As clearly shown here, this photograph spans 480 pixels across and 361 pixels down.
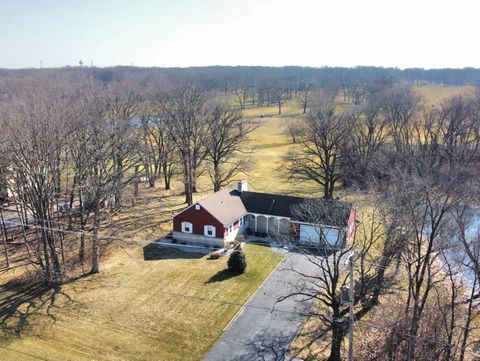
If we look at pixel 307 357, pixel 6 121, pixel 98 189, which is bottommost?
pixel 307 357

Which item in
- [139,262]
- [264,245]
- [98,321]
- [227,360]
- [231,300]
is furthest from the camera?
[264,245]

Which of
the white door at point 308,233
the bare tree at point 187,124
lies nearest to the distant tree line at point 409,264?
the white door at point 308,233

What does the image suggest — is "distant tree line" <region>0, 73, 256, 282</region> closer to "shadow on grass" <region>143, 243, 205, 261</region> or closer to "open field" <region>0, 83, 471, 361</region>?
"open field" <region>0, 83, 471, 361</region>

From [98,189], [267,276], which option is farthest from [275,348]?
[98,189]

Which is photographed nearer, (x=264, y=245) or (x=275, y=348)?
(x=275, y=348)

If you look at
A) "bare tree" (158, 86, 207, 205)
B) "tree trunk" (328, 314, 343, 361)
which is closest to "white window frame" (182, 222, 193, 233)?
"bare tree" (158, 86, 207, 205)

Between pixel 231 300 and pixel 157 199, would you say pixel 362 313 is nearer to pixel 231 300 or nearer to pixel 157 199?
pixel 231 300

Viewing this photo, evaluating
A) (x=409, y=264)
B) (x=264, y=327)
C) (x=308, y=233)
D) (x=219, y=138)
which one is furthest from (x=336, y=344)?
(x=219, y=138)

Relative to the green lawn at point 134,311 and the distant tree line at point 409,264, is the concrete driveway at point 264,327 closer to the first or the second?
the green lawn at point 134,311
